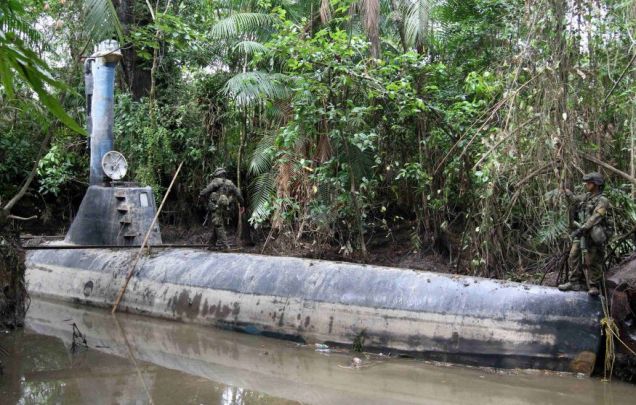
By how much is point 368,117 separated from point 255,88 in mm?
2931

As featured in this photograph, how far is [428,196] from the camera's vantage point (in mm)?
10805

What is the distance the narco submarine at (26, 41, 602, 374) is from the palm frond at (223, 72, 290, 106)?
247 centimetres

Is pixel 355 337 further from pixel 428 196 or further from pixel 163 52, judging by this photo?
pixel 163 52

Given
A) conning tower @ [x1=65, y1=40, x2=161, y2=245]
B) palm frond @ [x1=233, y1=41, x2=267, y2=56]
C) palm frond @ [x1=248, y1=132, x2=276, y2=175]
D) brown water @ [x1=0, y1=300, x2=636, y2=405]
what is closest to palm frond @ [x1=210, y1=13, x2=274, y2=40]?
palm frond @ [x1=233, y1=41, x2=267, y2=56]

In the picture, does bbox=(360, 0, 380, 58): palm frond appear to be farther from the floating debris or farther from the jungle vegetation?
the floating debris

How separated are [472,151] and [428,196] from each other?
1.04 m

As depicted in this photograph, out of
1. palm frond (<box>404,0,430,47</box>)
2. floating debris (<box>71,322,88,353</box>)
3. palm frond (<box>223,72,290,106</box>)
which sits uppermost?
palm frond (<box>404,0,430,47</box>)

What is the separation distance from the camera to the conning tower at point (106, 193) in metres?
12.4

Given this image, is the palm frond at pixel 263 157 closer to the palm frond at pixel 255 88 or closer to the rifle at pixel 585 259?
the palm frond at pixel 255 88

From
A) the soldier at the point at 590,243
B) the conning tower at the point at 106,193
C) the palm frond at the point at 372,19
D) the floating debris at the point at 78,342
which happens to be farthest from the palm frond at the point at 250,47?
the soldier at the point at 590,243

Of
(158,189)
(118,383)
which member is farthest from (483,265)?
(158,189)

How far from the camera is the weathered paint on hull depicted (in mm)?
7363

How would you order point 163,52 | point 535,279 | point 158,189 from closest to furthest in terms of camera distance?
point 535,279 < point 158,189 < point 163,52

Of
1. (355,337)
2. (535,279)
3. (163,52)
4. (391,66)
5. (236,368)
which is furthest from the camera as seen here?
(163,52)
